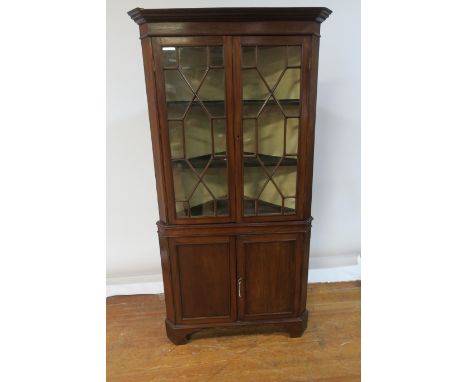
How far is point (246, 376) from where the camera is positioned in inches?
64.1

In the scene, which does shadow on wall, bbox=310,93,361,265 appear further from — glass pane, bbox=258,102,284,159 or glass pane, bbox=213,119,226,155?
glass pane, bbox=213,119,226,155

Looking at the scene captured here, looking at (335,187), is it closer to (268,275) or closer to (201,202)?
(268,275)

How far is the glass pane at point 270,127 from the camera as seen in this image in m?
1.62

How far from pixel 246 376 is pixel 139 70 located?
1.94 meters

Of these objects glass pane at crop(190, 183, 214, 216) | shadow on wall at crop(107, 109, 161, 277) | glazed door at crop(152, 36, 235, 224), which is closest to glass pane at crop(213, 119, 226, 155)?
glazed door at crop(152, 36, 235, 224)

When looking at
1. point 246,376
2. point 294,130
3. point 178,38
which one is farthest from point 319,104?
point 246,376

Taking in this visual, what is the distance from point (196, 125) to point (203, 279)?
865mm

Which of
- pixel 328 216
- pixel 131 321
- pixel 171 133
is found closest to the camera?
pixel 171 133

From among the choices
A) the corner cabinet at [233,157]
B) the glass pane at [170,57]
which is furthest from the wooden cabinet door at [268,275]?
the glass pane at [170,57]

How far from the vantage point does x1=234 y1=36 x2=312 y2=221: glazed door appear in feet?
5.23

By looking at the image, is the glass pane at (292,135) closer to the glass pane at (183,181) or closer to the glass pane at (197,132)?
the glass pane at (197,132)

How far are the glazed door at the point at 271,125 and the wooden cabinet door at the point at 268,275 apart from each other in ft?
0.50

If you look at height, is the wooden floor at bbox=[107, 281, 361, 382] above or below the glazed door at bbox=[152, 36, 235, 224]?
below
